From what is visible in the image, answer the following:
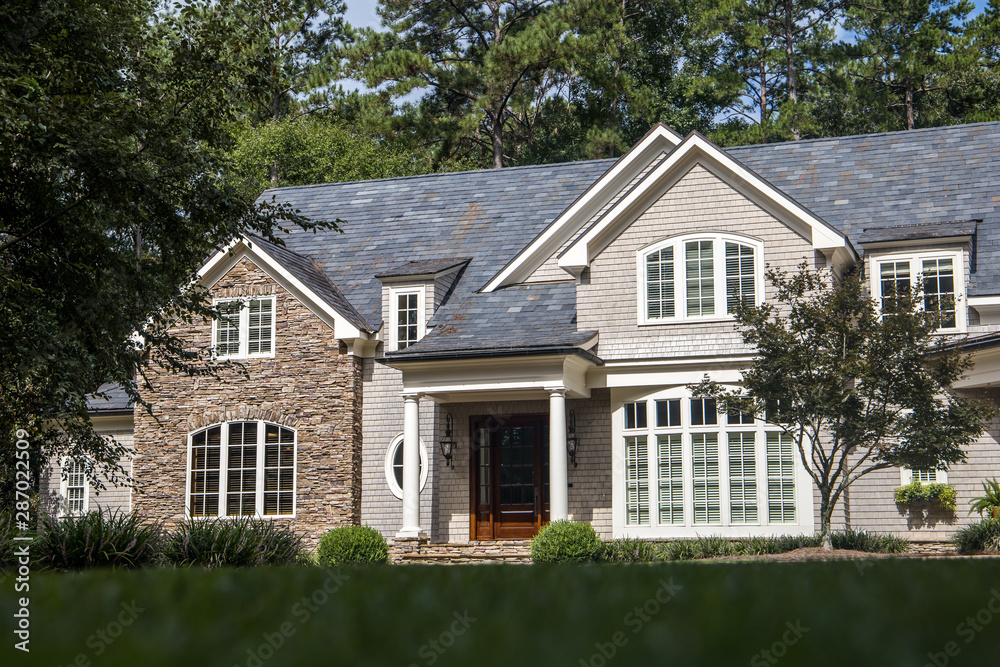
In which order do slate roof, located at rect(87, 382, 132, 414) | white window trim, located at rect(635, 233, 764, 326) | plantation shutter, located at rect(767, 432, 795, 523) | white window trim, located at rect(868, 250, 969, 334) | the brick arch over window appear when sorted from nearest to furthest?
plantation shutter, located at rect(767, 432, 795, 523)
white window trim, located at rect(868, 250, 969, 334)
white window trim, located at rect(635, 233, 764, 326)
the brick arch over window
slate roof, located at rect(87, 382, 132, 414)

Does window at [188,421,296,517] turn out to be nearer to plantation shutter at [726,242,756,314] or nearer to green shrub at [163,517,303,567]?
green shrub at [163,517,303,567]

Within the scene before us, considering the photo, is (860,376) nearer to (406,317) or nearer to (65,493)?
(406,317)

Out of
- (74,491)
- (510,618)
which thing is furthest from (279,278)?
(510,618)

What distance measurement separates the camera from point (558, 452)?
1853 cm

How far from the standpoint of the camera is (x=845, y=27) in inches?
1640

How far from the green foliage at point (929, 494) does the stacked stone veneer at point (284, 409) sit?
1072cm

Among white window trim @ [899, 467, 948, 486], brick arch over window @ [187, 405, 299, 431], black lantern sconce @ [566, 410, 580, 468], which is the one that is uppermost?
brick arch over window @ [187, 405, 299, 431]

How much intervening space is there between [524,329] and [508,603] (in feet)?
61.7

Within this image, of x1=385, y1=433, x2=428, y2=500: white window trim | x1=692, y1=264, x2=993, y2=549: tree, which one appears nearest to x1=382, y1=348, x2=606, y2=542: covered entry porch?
x1=385, y1=433, x2=428, y2=500: white window trim

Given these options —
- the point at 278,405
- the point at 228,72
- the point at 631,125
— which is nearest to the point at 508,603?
the point at 228,72

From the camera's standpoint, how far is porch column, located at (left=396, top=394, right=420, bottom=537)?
757 inches

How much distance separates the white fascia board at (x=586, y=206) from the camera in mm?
21156

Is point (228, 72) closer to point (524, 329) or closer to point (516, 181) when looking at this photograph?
point (524, 329)

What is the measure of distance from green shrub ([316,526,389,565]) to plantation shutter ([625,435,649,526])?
471 cm
